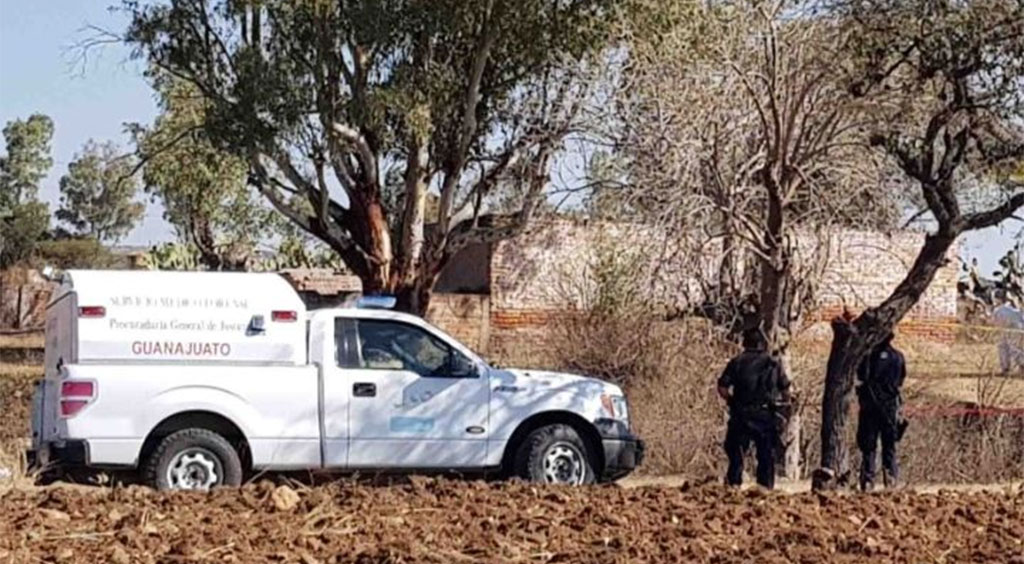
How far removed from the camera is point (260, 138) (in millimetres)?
23156

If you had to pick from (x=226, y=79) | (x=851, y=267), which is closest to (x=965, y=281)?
(x=851, y=267)

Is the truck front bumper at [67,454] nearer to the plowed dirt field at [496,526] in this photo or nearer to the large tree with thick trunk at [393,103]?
the plowed dirt field at [496,526]

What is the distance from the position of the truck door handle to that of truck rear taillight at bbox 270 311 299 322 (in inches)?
33.9

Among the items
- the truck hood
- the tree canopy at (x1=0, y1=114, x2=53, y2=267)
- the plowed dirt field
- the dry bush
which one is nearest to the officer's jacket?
the truck hood

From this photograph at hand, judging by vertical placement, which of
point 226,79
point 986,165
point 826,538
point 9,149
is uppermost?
point 9,149

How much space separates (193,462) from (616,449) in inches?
162

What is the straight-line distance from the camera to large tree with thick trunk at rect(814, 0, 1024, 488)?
17.1 meters

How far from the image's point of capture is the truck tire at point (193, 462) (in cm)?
1525

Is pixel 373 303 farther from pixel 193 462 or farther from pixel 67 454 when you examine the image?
pixel 67 454

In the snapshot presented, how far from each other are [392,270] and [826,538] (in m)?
15.0

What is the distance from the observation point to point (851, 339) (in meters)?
18.8

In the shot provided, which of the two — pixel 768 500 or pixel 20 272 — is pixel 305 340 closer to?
pixel 768 500

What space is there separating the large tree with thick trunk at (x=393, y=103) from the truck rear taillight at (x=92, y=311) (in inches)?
318

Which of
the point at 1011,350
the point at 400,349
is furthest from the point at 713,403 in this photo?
the point at 400,349
